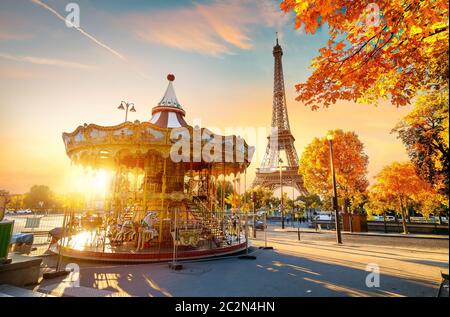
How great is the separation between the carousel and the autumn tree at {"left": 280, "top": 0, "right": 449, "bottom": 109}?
21.0 ft

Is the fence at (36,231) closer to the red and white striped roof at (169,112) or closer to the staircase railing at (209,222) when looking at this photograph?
the staircase railing at (209,222)

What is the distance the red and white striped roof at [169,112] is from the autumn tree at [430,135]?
35.8 ft

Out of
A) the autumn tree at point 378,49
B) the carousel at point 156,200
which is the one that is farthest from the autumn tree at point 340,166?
the autumn tree at point 378,49

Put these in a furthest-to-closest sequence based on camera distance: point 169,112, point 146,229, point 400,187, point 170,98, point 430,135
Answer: point 400,187 → point 170,98 → point 169,112 → point 146,229 → point 430,135

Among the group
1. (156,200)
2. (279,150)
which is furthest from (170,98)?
(279,150)

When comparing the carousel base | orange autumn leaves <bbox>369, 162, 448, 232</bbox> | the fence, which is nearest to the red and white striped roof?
the carousel base

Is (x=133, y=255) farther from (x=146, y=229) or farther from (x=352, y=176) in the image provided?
(x=352, y=176)

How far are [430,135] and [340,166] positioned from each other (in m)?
22.0

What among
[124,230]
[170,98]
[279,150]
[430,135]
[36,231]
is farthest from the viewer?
[279,150]

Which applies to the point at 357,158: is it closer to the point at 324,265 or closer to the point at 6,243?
the point at 324,265

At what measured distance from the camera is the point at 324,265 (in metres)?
7.79

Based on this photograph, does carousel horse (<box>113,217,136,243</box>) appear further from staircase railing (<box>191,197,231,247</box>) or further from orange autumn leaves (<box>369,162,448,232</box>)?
orange autumn leaves (<box>369,162,448,232</box>)

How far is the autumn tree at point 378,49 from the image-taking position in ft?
14.7

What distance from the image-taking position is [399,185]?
20641 mm
